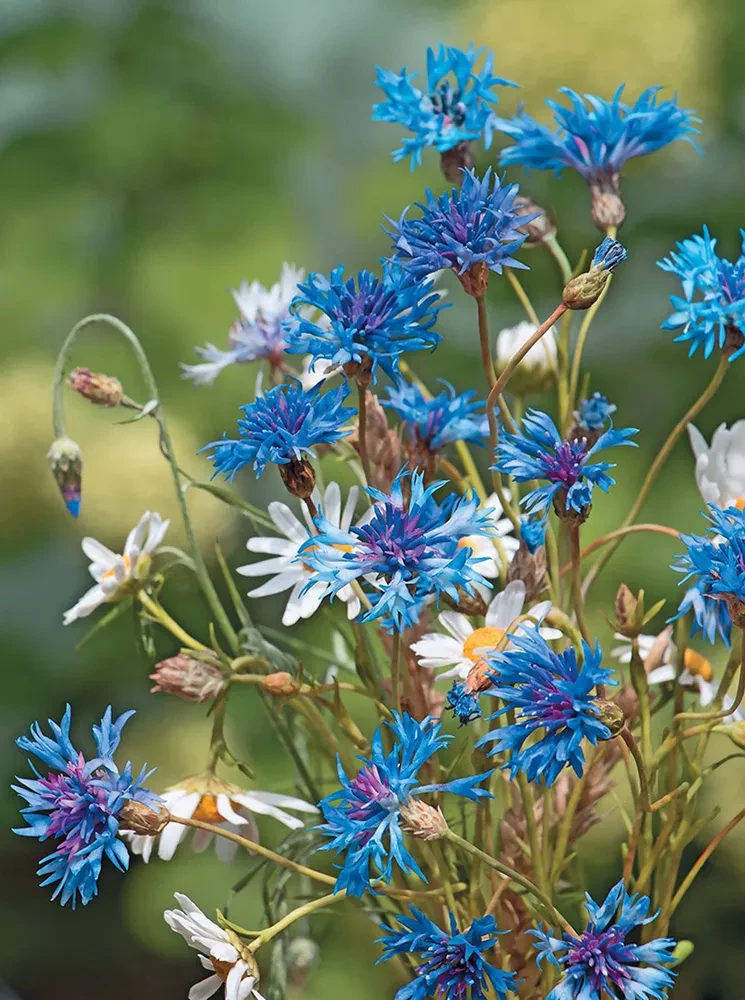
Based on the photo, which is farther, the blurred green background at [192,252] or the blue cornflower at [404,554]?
the blurred green background at [192,252]

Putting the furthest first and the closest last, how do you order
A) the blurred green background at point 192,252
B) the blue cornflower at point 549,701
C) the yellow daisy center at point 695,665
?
the blurred green background at point 192,252, the yellow daisy center at point 695,665, the blue cornflower at point 549,701

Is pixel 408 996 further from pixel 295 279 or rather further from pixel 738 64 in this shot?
pixel 738 64

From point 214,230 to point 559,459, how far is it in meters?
0.97

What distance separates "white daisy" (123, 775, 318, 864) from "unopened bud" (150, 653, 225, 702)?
25 mm

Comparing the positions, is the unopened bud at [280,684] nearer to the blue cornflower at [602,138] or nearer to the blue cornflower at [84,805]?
the blue cornflower at [84,805]

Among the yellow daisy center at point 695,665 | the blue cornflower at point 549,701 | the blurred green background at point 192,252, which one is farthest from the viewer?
the blurred green background at point 192,252

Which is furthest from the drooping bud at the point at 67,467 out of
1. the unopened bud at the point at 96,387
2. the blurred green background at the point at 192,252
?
the blurred green background at the point at 192,252

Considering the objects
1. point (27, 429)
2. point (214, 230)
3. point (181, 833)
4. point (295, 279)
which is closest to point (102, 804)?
point (181, 833)

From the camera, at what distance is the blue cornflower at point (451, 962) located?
25 cm

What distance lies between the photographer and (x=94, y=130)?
1177 millimetres

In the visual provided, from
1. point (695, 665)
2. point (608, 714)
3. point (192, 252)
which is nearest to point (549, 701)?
point (608, 714)

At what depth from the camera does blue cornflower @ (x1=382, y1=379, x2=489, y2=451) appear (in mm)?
306

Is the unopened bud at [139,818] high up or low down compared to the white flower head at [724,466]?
down

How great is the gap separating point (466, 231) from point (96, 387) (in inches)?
5.1
